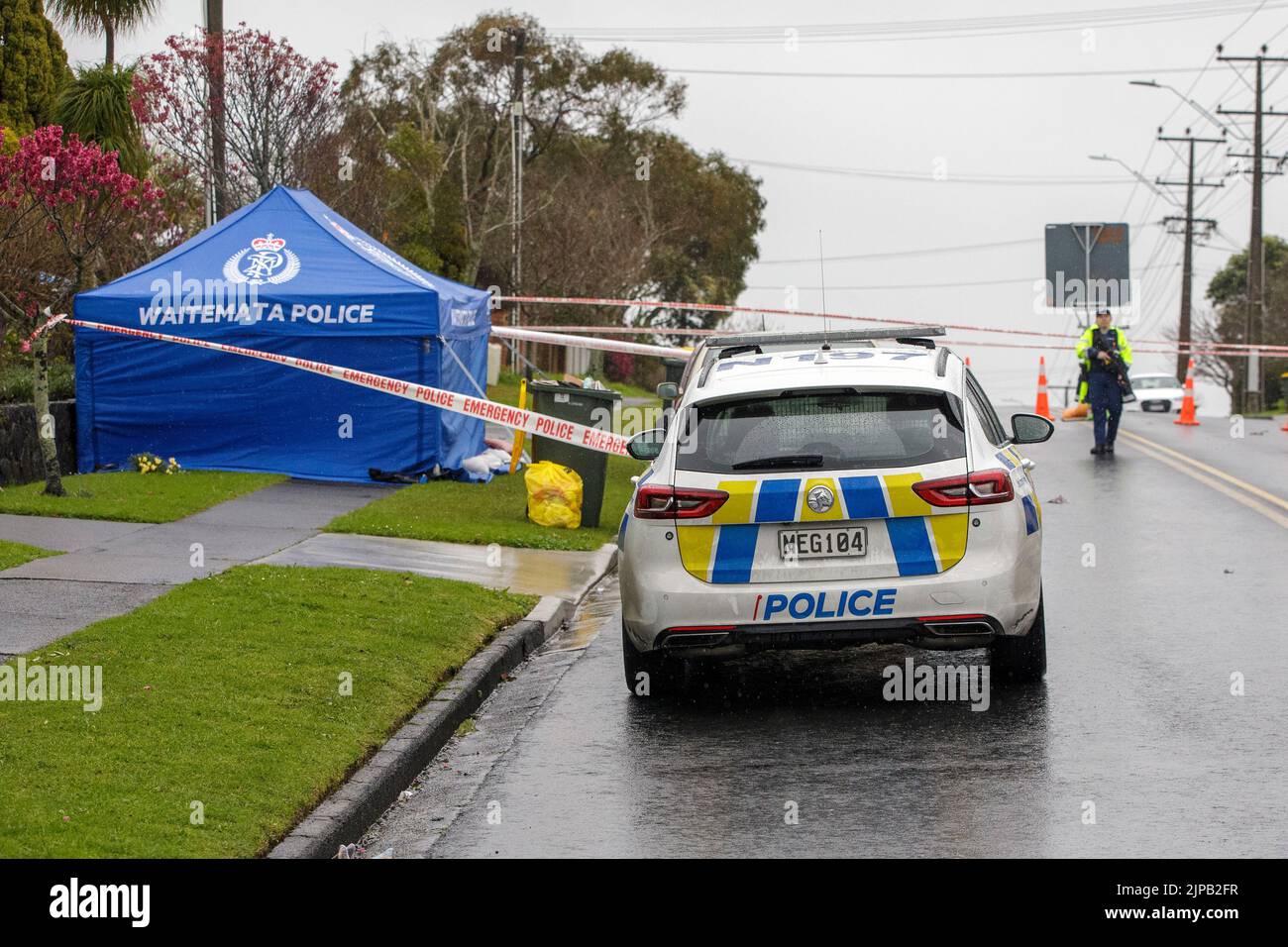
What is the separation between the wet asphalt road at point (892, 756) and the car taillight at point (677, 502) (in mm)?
1004

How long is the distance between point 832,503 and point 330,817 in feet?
8.68

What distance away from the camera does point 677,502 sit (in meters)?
8.03

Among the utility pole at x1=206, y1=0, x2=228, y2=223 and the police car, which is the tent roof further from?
the police car

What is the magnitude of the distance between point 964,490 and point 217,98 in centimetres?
2381

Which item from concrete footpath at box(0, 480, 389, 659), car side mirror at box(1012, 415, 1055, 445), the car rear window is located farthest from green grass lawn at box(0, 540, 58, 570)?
car side mirror at box(1012, 415, 1055, 445)

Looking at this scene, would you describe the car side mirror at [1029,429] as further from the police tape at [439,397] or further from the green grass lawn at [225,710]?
the police tape at [439,397]

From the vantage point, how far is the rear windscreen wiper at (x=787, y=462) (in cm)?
792

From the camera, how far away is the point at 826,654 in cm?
970

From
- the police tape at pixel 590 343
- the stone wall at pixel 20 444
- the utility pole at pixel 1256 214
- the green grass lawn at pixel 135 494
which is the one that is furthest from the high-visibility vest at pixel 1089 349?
the utility pole at pixel 1256 214

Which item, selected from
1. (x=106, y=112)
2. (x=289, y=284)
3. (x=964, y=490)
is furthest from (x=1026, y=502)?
(x=106, y=112)

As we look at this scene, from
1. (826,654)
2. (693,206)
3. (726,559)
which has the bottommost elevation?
(826,654)
